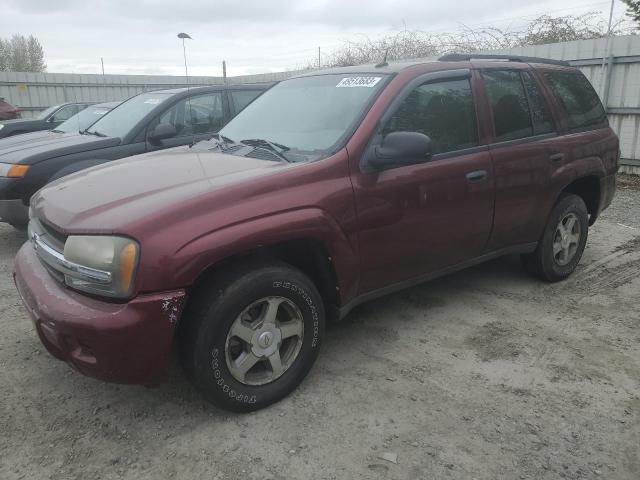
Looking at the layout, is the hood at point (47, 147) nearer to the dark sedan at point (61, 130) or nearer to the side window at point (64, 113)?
the dark sedan at point (61, 130)

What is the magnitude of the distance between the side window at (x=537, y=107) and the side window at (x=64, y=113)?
11.6 metres

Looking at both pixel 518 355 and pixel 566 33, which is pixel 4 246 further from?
pixel 566 33

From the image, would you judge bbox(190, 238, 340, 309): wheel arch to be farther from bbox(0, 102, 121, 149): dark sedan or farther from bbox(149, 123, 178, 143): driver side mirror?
bbox(0, 102, 121, 149): dark sedan

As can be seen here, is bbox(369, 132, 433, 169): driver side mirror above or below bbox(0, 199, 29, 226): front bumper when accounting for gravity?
above

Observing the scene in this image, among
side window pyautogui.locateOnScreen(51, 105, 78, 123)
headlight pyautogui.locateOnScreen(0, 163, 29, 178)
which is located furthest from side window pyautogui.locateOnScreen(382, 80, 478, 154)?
side window pyautogui.locateOnScreen(51, 105, 78, 123)

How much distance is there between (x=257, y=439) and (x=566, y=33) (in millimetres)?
12989

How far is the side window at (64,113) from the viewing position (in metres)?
12.5

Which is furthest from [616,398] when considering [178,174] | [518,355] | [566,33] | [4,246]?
[566,33]

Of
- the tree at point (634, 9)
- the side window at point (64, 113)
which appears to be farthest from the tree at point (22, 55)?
the tree at point (634, 9)

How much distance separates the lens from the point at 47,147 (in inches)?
214

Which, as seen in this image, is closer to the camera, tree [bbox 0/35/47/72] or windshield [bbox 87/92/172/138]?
windshield [bbox 87/92/172/138]

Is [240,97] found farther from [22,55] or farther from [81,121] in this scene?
[22,55]

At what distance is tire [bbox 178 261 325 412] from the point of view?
243cm

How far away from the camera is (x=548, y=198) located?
405 cm
